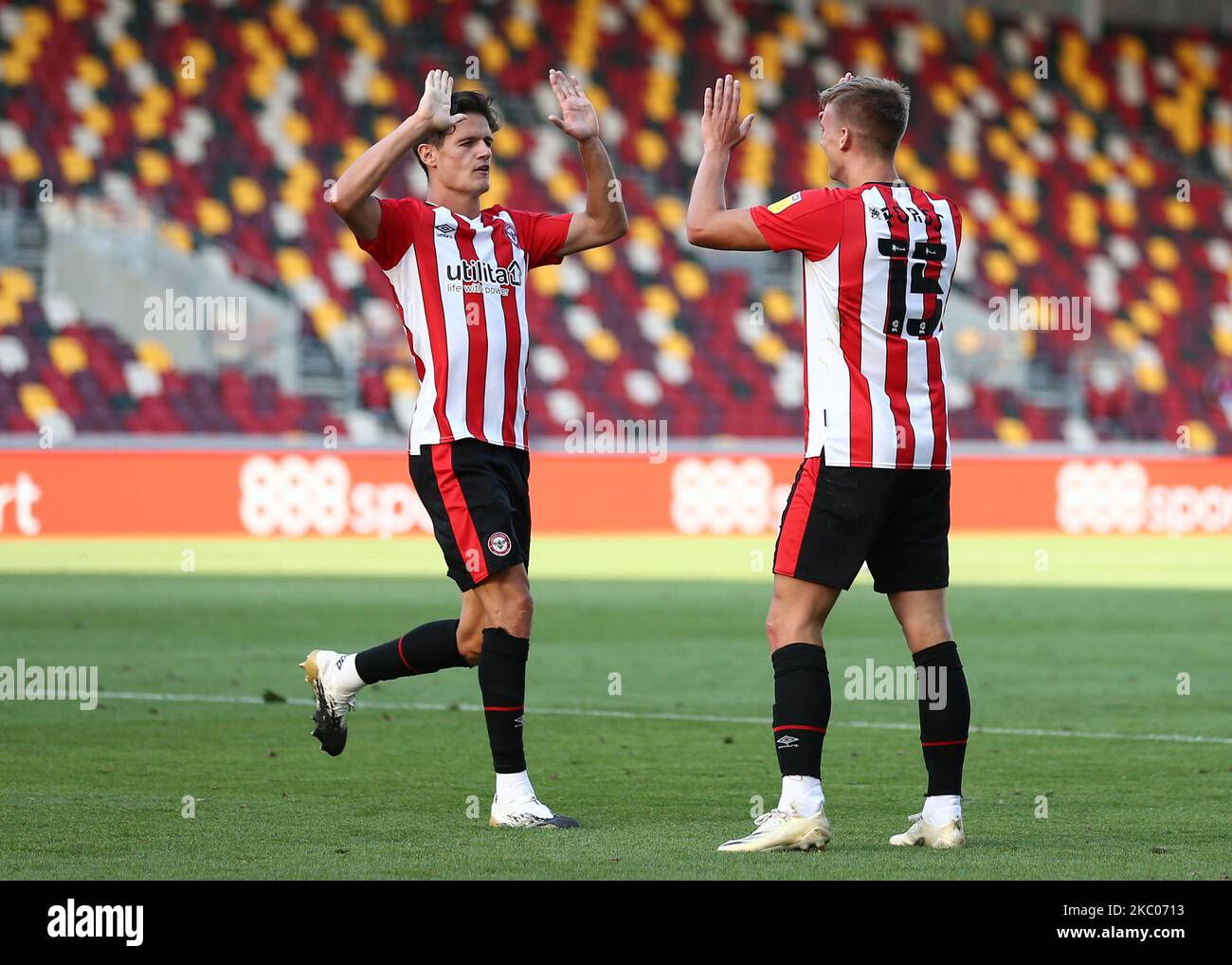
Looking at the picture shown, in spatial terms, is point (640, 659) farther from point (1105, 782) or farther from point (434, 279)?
point (434, 279)

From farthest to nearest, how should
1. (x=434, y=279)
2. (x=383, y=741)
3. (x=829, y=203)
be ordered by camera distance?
(x=383, y=741)
(x=434, y=279)
(x=829, y=203)

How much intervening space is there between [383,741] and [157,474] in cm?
1376

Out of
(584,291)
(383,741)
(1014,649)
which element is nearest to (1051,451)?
(584,291)

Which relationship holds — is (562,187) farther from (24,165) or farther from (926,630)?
(926,630)

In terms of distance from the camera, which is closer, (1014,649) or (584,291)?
(1014,649)

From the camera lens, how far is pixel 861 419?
5328 mm

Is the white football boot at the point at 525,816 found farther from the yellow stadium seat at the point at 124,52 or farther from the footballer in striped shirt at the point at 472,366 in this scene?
the yellow stadium seat at the point at 124,52

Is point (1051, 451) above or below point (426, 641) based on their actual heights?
above

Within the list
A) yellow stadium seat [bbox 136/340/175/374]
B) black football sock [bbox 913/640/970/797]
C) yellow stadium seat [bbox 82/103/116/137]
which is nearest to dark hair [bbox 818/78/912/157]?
black football sock [bbox 913/640/970/797]

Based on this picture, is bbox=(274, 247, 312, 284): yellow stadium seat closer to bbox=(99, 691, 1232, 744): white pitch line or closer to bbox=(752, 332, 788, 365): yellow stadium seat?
bbox=(752, 332, 788, 365): yellow stadium seat

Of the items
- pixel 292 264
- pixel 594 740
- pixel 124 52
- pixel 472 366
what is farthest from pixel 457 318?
pixel 124 52

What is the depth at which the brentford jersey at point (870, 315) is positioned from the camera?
5305 millimetres

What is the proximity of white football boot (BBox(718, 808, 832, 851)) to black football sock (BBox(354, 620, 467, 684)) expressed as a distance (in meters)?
1.33
